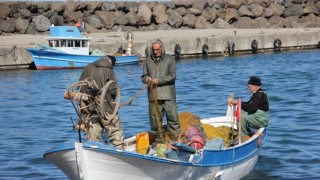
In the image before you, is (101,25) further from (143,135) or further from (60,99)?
(143,135)

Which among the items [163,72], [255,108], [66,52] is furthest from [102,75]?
[66,52]

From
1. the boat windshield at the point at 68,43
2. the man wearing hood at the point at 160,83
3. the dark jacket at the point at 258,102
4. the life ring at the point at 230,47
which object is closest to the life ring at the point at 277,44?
the life ring at the point at 230,47

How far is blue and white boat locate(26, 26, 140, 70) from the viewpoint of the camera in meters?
34.6

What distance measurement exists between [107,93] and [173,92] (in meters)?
1.35

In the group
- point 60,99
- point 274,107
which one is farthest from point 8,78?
point 274,107

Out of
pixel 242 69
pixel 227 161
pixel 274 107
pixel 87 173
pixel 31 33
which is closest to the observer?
pixel 87 173

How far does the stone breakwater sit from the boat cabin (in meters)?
7.78

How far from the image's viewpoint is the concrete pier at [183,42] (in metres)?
34.5

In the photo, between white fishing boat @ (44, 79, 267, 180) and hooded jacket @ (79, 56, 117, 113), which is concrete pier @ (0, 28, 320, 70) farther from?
hooded jacket @ (79, 56, 117, 113)

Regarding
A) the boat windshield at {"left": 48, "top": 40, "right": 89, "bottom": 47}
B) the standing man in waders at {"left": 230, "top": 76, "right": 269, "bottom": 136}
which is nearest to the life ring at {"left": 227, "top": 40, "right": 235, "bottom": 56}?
the boat windshield at {"left": 48, "top": 40, "right": 89, "bottom": 47}

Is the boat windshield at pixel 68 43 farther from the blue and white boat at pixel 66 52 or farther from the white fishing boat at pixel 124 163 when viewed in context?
the white fishing boat at pixel 124 163

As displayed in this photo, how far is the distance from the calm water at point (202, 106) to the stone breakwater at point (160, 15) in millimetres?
8429

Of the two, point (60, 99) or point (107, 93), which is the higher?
point (107, 93)

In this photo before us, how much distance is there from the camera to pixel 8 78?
31906mm
